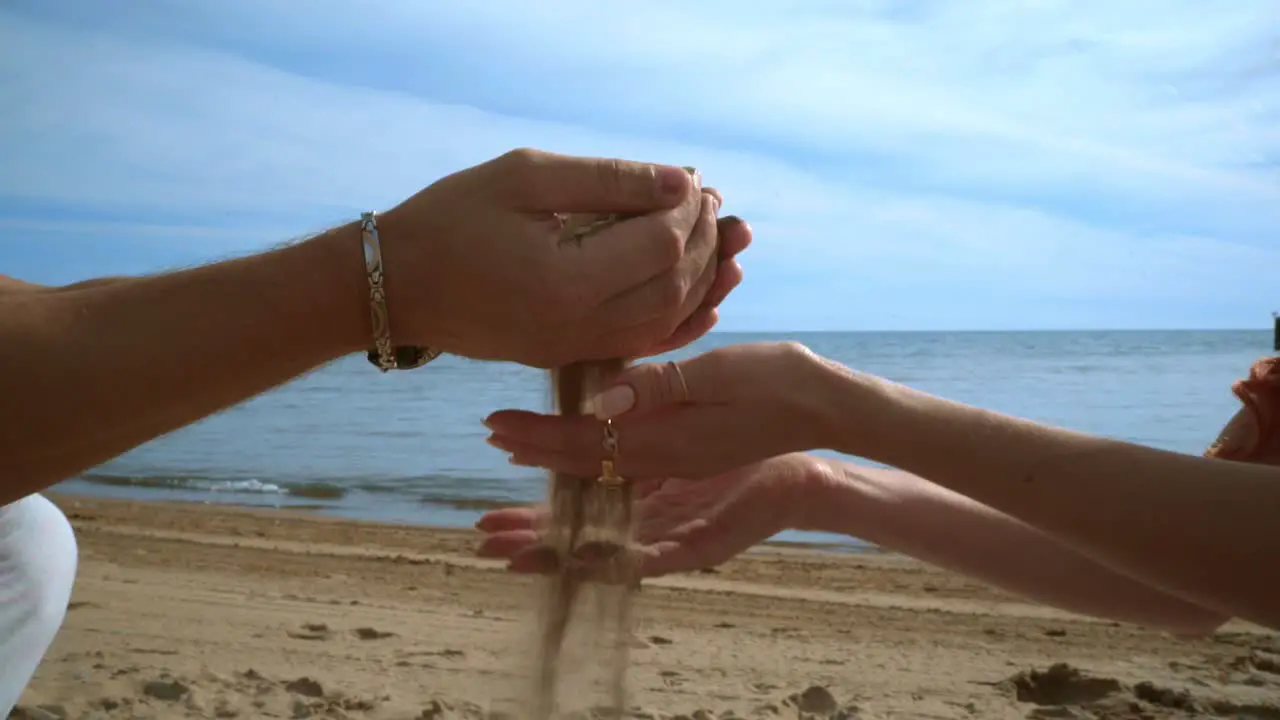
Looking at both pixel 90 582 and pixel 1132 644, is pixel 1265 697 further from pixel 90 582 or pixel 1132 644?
pixel 90 582

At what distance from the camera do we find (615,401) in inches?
84.6

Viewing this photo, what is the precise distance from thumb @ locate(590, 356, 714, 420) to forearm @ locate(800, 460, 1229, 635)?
3.18 ft

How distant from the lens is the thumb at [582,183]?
2107mm

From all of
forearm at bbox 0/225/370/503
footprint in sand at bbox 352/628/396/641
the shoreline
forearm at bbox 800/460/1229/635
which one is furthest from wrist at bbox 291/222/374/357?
the shoreline

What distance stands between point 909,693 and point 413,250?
3976 millimetres

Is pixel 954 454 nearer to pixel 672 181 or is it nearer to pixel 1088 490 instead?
pixel 1088 490

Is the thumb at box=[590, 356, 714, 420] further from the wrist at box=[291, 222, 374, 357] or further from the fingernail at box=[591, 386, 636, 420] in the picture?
the wrist at box=[291, 222, 374, 357]

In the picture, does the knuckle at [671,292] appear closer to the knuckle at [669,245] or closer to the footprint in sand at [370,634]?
the knuckle at [669,245]

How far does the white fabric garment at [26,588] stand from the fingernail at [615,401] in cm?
188

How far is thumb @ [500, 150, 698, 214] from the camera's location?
6.91 feet

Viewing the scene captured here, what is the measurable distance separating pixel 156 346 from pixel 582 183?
36.0 inches

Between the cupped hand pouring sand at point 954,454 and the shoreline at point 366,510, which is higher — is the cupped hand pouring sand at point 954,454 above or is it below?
Answer: above

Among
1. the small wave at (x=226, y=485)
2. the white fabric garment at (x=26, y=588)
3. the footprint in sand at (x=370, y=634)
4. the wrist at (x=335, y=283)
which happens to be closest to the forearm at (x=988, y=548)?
the wrist at (x=335, y=283)

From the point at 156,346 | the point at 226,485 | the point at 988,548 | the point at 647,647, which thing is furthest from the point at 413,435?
the point at 156,346
